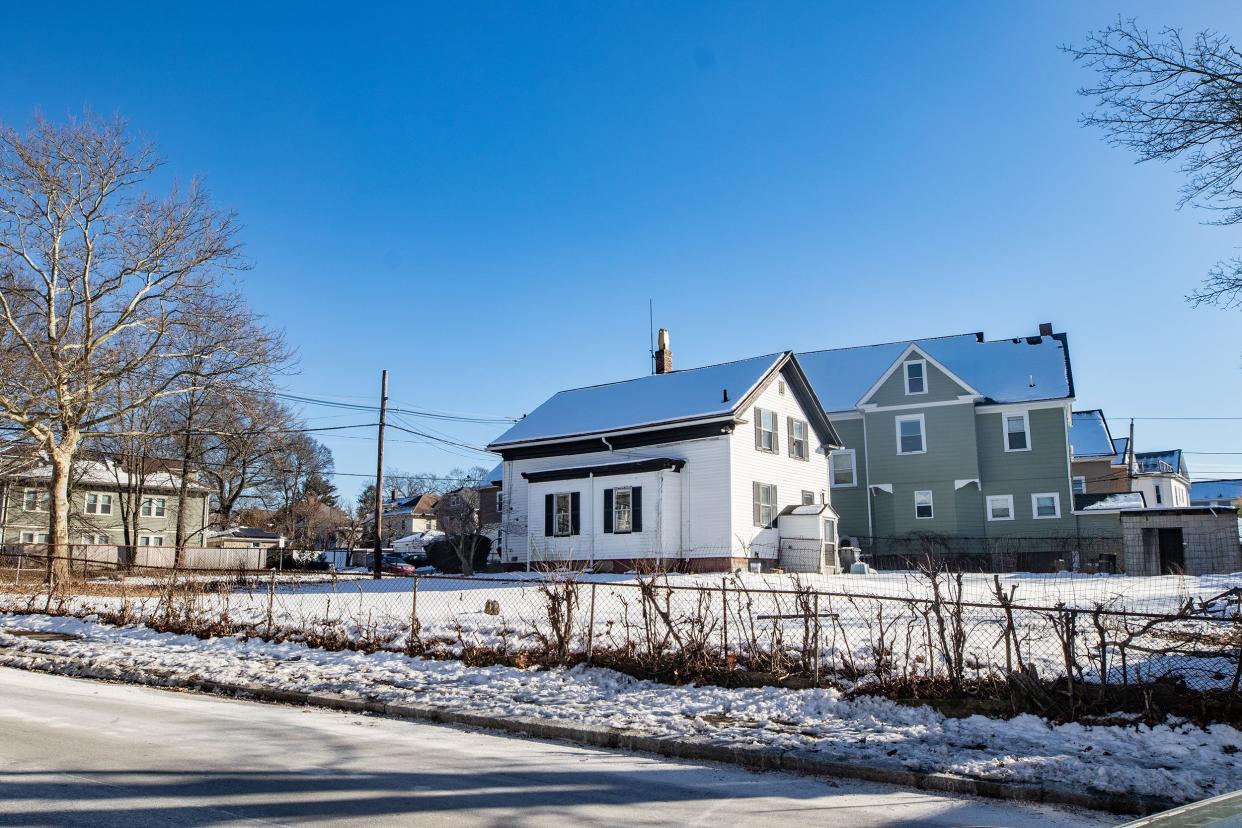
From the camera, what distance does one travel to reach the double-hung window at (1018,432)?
36875 millimetres

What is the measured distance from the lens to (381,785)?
22.0 ft

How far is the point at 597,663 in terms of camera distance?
11148mm

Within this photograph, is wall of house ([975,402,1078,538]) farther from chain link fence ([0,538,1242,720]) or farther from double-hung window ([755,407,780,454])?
chain link fence ([0,538,1242,720])

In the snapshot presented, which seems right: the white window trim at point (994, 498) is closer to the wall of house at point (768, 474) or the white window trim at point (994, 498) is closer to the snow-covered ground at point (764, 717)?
the wall of house at point (768, 474)

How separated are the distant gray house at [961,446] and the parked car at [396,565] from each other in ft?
73.3

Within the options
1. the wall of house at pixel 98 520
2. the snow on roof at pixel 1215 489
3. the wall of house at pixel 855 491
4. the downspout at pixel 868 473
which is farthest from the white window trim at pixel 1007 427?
the snow on roof at pixel 1215 489

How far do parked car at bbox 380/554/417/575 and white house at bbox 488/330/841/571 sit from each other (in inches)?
578

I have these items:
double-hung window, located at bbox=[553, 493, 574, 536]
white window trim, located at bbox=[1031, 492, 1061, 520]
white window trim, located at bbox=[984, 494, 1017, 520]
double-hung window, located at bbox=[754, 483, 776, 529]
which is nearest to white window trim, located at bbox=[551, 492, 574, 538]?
double-hung window, located at bbox=[553, 493, 574, 536]

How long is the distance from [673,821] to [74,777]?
4.46 m

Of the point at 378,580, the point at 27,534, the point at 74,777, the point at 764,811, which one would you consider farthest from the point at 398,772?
the point at 27,534

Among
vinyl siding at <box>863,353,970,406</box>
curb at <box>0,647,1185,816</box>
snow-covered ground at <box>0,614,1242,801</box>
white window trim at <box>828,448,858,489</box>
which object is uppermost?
vinyl siding at <box>863,353,970,406</box>

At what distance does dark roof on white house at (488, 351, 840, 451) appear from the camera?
29734 millimetres

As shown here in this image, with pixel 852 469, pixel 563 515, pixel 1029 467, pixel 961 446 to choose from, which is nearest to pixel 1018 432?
pixel 1029 467

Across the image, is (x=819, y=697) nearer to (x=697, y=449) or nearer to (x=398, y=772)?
(x=398, y=772)
